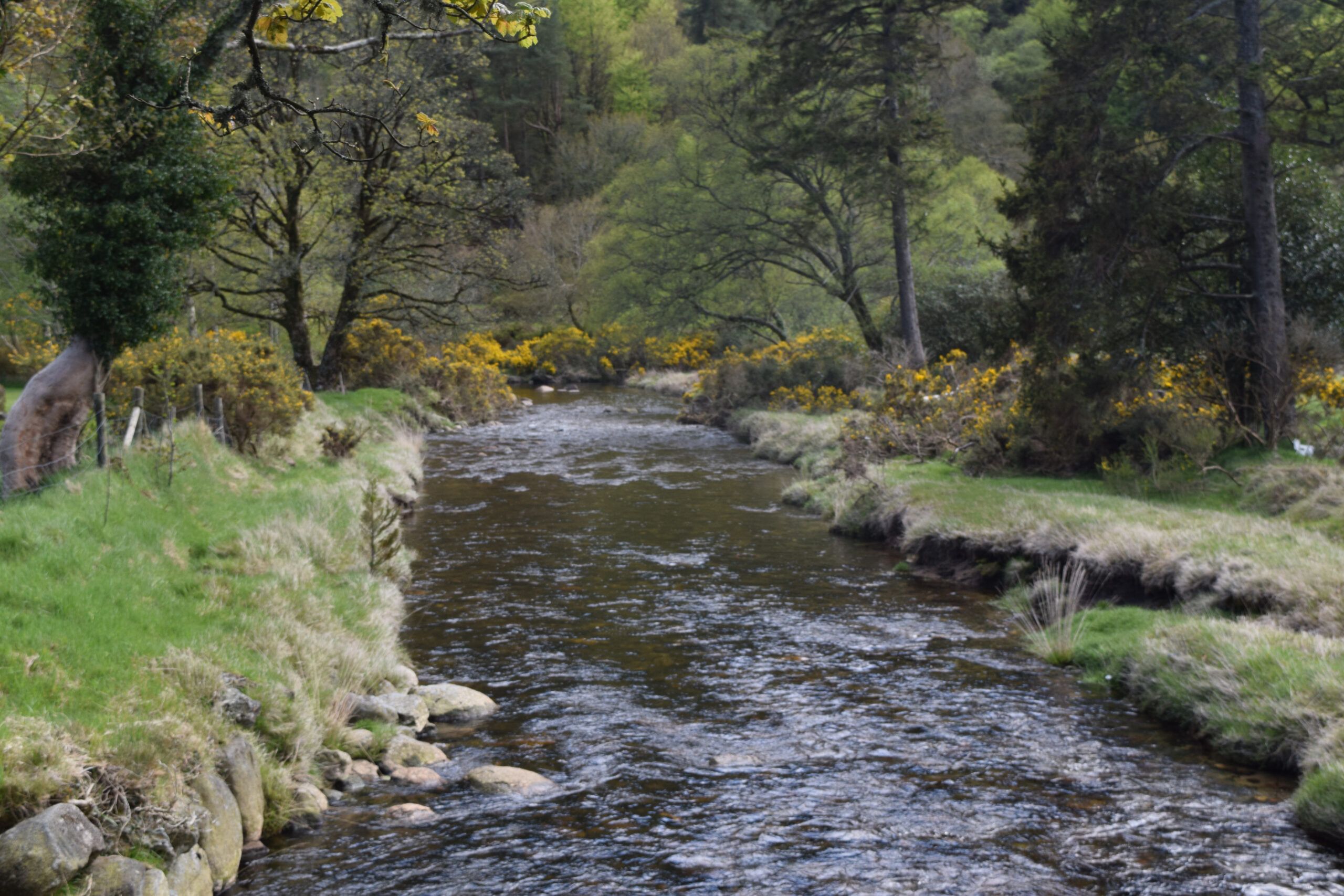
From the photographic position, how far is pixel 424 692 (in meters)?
8.95

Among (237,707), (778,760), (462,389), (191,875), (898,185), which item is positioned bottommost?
(778,760)

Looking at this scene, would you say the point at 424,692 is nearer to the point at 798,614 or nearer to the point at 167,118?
the point at 798,614

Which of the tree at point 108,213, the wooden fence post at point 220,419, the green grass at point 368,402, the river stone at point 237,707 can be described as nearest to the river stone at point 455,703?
the river stone at point 237,707

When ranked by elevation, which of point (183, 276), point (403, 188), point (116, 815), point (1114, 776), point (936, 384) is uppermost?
point (403, 188)

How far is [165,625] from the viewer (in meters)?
7.66

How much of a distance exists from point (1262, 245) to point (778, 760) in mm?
12107

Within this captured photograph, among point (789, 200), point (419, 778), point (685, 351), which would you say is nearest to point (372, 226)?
point (789, 200)

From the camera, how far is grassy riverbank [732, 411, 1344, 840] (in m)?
7.50

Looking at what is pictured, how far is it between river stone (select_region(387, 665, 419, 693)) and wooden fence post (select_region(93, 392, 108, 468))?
4.06 m

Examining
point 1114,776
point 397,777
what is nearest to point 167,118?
point 397,777

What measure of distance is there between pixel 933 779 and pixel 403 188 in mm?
21869

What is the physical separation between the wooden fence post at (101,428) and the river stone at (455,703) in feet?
14.8

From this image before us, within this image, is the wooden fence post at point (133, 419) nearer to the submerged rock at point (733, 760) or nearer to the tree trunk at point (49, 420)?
the tree trunk at point (49, 420)

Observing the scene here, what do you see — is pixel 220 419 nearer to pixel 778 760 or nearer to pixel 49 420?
pixel 49 420
